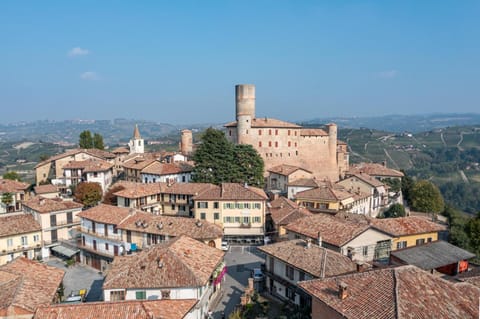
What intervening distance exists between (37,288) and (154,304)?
9.56m

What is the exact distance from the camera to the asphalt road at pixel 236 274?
28.8 meters

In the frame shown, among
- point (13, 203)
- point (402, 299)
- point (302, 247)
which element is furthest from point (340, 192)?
point (13, 203)

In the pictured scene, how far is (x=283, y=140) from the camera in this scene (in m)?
74.8

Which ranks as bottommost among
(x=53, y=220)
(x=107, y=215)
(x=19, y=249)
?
(x=19, y=249)

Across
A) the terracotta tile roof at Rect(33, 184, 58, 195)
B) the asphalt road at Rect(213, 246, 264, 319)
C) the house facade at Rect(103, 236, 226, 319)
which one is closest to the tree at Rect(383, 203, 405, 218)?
the asphalt road at Rect(213, 246, 264, 319)

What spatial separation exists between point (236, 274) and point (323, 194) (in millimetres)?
20508

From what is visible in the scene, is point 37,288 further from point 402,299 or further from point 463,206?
point 463,206

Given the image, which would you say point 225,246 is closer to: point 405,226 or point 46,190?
point 405,226

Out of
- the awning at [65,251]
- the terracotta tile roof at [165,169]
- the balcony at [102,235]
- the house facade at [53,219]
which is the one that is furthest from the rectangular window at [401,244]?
the house facade at [53,219]

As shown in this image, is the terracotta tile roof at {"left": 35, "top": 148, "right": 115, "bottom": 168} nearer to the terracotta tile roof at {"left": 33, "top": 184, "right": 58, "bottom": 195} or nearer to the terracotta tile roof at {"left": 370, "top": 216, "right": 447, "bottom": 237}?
the terracotta tile roof at {"left": 33, "top": 184, "right": 58, "bottom": 195}

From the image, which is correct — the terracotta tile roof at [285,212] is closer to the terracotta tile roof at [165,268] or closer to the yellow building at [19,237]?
the terracotta tile roof at [165,268]

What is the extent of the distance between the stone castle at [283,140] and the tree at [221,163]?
1616 cm

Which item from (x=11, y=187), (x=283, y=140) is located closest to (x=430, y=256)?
(x=283, y=140)

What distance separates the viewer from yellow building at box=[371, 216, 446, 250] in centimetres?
3488
